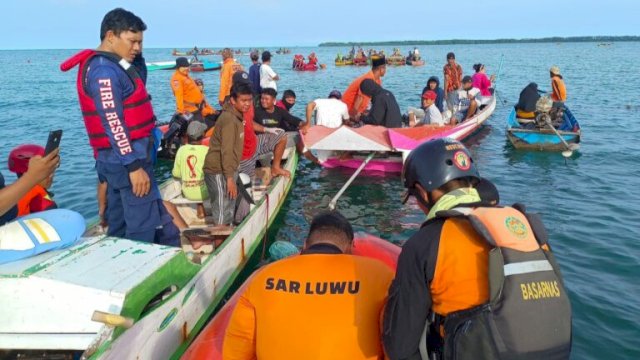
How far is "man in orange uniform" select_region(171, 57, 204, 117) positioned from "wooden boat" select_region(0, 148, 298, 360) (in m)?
8.10

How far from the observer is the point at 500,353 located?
1.97 metres

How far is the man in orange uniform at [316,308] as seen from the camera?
2.19 m

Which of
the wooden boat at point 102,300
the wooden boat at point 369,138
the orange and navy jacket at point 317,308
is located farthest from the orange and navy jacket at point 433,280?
the wooden boat at point 369,138

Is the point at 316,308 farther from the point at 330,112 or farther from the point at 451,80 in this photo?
the point at 451,80

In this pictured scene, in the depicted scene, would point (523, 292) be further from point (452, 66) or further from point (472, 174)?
point (452, 66)

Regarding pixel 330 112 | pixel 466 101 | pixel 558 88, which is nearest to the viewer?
pixel 330 112

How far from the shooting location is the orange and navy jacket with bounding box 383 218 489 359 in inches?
80.0

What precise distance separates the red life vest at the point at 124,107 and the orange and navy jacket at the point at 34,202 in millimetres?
664

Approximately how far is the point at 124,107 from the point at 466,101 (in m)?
13.3

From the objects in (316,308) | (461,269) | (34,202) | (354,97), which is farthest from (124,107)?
(354,97)

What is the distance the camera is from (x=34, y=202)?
14.0 feet

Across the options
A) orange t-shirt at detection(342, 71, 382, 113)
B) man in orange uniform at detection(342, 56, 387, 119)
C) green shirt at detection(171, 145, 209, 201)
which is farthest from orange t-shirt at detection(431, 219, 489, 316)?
orange t-shirt at detection(342, 71, 382, 113)

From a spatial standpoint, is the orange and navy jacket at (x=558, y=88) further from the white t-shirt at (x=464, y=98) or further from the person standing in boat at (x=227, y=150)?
the person standing in boat at (x=227, y=150)

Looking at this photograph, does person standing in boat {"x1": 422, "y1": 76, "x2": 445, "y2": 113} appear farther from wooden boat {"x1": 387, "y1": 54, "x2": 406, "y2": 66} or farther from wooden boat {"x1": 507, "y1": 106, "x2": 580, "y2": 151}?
wooden boat {"x1": 387, "y1": 54, "x2": 406, "y2": 66}
